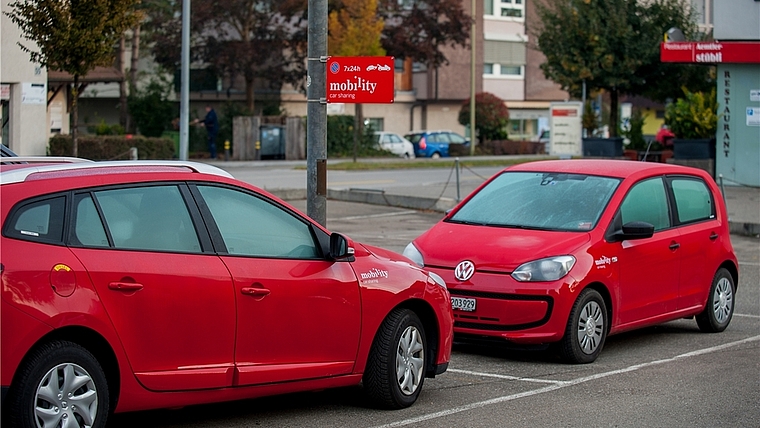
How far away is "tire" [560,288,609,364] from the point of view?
8758mm

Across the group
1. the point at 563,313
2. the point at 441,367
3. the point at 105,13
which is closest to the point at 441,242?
the point at 563,313

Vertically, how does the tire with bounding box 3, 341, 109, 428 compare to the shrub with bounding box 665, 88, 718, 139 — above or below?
below

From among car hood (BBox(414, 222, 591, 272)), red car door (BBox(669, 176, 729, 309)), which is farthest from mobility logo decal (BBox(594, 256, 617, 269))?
red car door (BBox(669, 176, 729, 309))

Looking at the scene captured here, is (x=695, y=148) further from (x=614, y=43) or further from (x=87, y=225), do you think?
(x=87, y=225)

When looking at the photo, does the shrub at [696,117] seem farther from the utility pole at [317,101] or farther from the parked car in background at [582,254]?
the utility pole at [317,101]

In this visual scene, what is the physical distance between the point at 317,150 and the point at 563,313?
2667mm

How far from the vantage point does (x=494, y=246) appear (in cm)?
909

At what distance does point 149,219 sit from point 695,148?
77.0ft

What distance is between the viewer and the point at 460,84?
59.3 metres

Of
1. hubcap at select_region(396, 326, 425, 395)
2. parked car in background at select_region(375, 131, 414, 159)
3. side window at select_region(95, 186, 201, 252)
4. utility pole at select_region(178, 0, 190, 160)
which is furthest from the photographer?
parked car in background at select_region(375, 131, 414, 159)

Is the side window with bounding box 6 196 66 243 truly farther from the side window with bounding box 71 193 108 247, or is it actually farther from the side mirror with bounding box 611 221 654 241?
the side mirror with bounding box 611 221 654 241

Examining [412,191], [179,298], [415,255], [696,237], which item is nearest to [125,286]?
[179,298]

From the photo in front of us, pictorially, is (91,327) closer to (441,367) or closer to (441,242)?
(441,367)

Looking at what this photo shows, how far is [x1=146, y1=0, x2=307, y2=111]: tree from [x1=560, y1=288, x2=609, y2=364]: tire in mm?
37762
